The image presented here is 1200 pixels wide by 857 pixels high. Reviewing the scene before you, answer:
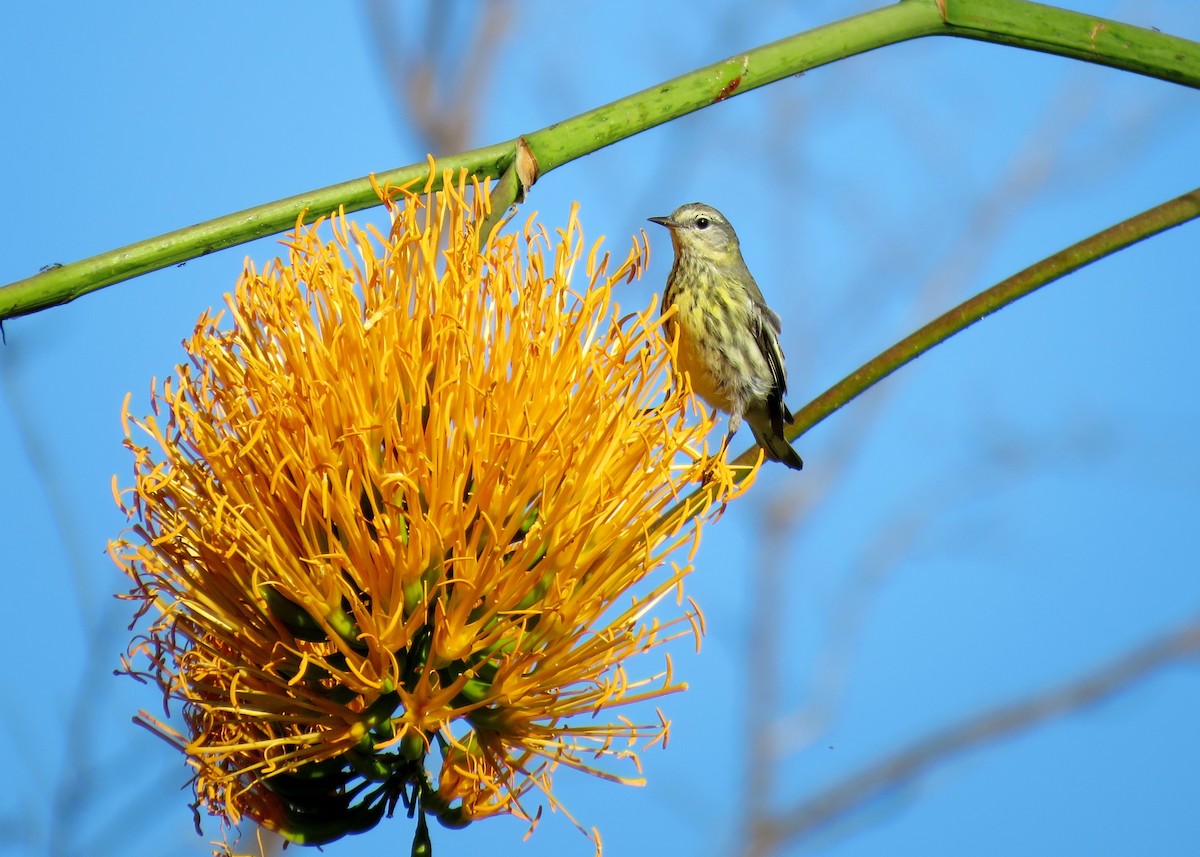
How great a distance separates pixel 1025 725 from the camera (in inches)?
311

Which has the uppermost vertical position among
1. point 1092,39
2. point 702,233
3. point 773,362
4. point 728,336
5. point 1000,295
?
point 702,233

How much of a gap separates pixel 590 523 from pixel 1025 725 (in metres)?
6.89

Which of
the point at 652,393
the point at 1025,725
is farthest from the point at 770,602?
the point at 652,393

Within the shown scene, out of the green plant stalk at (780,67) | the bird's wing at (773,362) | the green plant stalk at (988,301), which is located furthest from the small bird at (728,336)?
the green plant stalk at (780,67)

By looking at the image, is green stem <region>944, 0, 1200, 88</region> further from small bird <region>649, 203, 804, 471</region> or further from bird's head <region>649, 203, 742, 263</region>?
bird's head <region>649, 203, 742, 263</region>

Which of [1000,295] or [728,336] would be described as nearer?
[1000,295]

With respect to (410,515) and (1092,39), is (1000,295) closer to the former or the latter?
(1092,39)

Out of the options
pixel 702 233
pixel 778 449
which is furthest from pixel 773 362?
Answer: pixel 702 233

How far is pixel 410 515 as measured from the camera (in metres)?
1.69

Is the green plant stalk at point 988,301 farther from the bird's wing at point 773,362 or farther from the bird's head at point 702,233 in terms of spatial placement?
the bird's head at point 702,233

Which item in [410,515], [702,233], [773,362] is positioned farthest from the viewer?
[702,233]

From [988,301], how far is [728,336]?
1691 millimetres

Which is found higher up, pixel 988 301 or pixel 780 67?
pixel 780 67

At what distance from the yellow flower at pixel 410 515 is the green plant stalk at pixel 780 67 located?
144 millimetres
